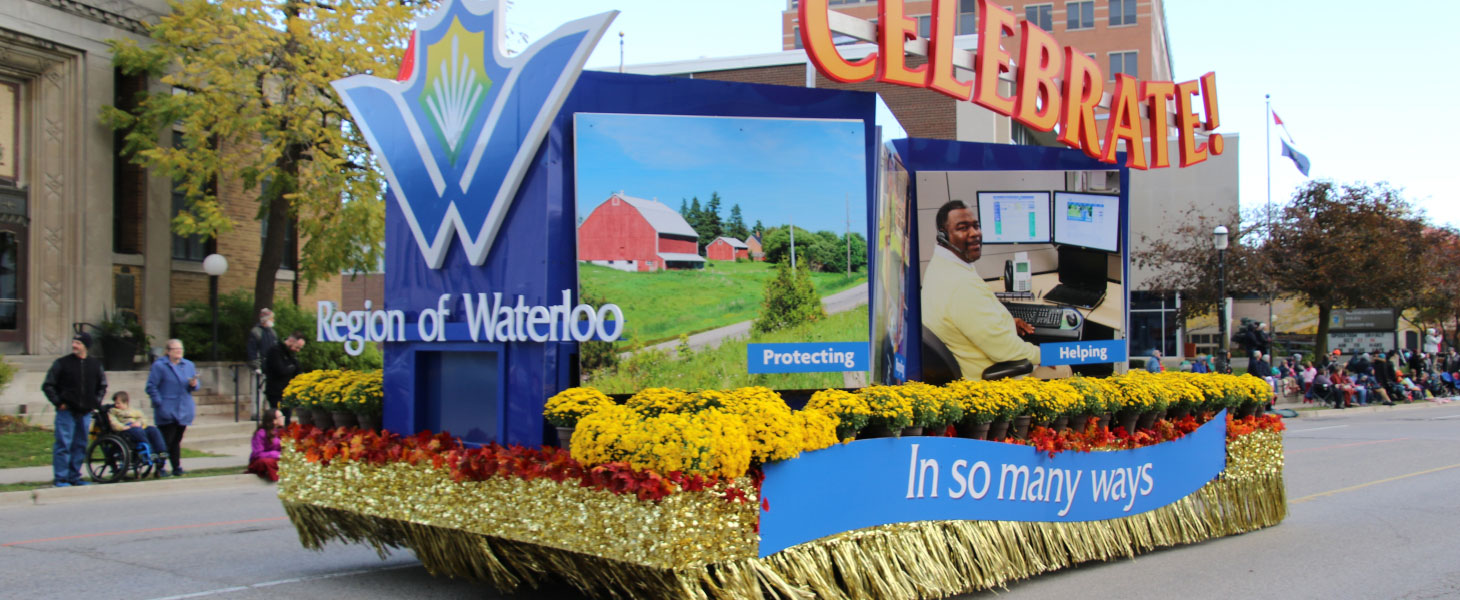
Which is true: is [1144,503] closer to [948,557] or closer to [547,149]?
[948,557]

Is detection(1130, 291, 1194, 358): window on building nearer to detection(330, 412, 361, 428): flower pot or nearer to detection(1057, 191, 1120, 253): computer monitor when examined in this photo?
detection(1057, 191, 1120, 253): computer monitor

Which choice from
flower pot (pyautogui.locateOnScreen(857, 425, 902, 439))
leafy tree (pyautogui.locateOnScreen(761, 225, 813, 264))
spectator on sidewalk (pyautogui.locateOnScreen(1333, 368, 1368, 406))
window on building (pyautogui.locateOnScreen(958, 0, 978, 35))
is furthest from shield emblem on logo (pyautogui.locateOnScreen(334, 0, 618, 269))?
window on building (pyautogui.locateOnScreen(958, 0, 978, 35))

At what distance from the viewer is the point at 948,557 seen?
6.87 metres

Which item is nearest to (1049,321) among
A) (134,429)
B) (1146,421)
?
(1146,421)

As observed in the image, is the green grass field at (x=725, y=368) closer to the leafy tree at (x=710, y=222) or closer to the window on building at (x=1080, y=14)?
the leafy tree at (x=710, y=222)

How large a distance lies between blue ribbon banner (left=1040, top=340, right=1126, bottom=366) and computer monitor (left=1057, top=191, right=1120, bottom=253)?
0.85 m

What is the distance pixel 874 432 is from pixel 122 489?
400 inches

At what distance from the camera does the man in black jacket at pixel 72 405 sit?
41.3ft

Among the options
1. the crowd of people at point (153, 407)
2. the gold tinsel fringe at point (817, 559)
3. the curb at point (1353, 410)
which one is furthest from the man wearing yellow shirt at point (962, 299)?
the curb at point (1353, 410)

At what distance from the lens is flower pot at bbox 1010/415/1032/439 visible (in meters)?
7.68

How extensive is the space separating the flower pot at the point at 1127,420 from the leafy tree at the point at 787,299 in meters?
3.08

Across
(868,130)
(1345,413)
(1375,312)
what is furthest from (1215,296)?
(868,130)

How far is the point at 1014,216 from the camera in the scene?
31.3 ft

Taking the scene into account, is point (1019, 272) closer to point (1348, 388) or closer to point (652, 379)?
point (652, 379)
